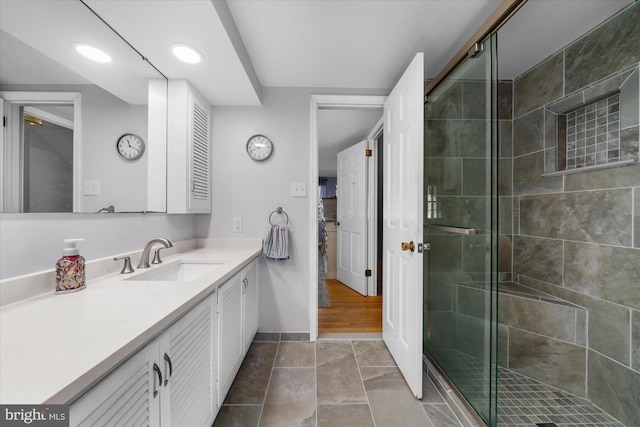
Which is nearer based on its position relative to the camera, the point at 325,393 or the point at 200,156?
the point at 325,393

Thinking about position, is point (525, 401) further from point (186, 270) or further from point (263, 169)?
point (263, 169)

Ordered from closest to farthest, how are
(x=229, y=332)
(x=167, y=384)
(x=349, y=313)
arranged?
(x=167, y=384) < (x=229, y=332) < (x=349, y=313)

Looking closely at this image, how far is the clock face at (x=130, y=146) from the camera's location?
124 cm

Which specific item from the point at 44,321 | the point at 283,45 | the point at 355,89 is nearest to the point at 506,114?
the point at 355,89

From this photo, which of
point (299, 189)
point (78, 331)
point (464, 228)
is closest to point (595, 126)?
point (464, 228)

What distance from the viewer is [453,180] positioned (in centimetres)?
150

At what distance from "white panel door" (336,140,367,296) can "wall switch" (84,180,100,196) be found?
258cm

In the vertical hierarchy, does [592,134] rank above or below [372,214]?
above

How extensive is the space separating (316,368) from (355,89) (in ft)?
7.26

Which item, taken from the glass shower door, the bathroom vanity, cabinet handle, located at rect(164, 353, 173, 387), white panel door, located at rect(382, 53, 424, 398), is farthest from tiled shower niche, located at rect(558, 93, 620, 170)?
cabinet handle, located at rect(164, 353, 173, 387)

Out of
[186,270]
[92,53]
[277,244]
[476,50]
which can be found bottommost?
[186,270]

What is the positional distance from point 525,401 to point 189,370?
6.28 feet

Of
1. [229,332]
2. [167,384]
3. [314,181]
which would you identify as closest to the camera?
[167,384]

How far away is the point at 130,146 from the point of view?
1.30 m
